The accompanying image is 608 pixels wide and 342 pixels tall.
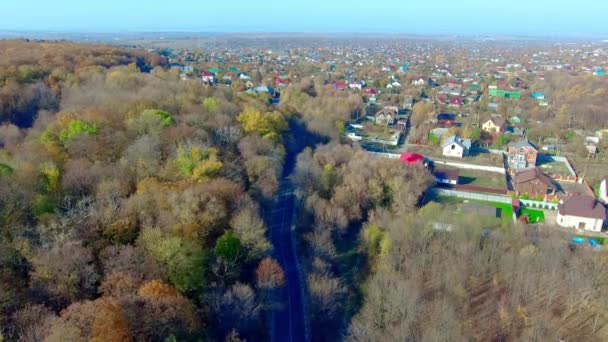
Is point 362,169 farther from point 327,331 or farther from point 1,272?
point 1,272

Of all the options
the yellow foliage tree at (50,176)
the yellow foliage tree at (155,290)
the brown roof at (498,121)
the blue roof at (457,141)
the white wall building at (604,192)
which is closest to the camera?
the yellow foliage tree at (155,290)

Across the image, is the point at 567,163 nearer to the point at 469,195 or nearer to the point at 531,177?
the point at 531,177

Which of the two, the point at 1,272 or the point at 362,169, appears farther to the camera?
the point at 362,169

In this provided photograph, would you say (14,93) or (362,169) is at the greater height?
(14,93)

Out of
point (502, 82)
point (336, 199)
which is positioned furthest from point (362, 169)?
point (502, 82)

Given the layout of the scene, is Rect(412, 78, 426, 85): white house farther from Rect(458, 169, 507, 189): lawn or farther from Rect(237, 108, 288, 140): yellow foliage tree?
Rect(237, 108, 288, 140): yellow foliage tree

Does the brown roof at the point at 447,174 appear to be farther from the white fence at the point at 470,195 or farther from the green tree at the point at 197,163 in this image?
the green tree at the point at 197,163

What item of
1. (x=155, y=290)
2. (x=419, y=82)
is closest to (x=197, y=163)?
(x=155, y=290)

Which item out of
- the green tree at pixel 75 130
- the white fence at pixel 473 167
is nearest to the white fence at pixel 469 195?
the white fence at pixel 473 167
